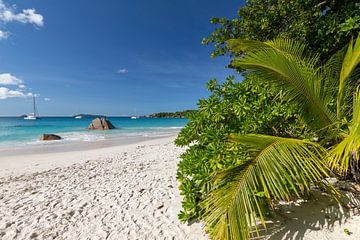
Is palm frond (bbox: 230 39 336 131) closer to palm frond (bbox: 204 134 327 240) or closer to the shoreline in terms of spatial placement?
palm frond (bbox: 204 134 327 240)

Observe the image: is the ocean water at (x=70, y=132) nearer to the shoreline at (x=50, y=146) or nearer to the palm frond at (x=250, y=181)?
the shoreline at (x=50, y=146)

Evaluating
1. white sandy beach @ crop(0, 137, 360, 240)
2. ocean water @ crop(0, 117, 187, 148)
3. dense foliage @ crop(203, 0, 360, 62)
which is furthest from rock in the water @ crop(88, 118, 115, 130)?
dense foliage @ crop(203, 0, 360, 62)

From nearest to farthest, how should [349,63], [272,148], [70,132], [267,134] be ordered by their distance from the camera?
[272,148]
[349,63]
[267,134]
[70,132]

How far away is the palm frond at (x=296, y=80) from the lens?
241cm

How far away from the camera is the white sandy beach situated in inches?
97.7

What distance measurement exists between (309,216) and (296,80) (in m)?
1.84

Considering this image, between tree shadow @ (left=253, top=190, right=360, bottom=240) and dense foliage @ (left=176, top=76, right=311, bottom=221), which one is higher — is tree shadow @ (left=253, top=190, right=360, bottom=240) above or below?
below

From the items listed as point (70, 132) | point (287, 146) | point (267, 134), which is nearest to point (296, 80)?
point (267, 134)

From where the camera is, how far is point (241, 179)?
181 centimetres

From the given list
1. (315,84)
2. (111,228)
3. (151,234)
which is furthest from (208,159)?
(111,228)

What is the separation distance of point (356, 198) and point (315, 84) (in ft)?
5.72

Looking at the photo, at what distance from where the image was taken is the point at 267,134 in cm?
282

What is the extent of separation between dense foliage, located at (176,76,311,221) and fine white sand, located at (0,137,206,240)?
76cm

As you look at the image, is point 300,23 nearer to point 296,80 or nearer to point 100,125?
point 296,80
